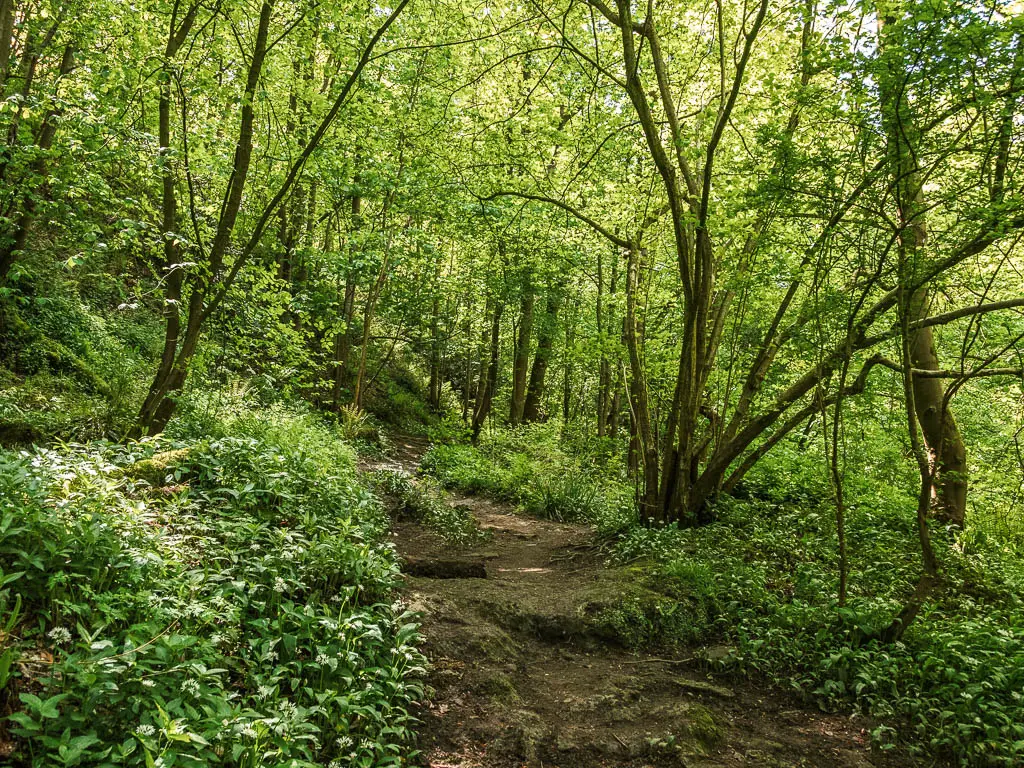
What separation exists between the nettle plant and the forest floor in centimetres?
40

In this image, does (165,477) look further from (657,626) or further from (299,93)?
(299,93)

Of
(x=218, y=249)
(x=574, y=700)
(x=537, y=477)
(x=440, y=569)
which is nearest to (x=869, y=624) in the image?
(x=574, y=700)

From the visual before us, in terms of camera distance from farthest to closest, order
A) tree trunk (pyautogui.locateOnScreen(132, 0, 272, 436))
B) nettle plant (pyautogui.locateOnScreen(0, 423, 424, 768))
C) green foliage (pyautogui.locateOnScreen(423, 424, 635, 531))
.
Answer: green foliage (pyautogui.locateOnScreen(423, 424, 635, 531))
tree trunk (pyautogui.locateOnScreen(132, 0, 272, 436))
nettle plant (pyautogui.locateOnScreen(0, 423, 424, 768))

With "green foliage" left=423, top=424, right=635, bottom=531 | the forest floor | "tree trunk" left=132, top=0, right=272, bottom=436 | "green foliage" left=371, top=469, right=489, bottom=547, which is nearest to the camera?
the forest floor

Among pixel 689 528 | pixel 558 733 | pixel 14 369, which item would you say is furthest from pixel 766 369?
pixel 14 369

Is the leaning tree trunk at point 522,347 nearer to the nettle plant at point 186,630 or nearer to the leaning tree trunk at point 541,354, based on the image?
the leaning tree trunk at point 541,354

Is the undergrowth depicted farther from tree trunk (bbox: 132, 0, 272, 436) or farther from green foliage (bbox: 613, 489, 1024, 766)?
tree trunk (bbox: 132, 0, 272, 436)

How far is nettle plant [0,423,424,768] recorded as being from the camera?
8.50 feet

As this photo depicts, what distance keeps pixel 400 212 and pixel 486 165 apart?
168 inches

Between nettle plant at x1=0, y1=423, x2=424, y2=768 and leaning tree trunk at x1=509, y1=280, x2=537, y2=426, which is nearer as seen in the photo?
nettle plant at x1=0, y1=423, x2=424, y2=768

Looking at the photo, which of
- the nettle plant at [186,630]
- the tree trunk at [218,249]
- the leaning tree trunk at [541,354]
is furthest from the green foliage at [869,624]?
the leaning tree trunk at [541,354]

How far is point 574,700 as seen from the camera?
14.3 ft

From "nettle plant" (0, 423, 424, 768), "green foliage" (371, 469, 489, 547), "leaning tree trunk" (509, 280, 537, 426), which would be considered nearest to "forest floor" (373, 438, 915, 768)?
"nettle plant" (0, 423, 424, 768)

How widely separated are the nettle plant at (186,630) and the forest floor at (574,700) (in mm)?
401
